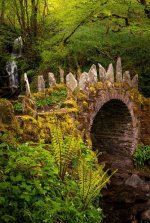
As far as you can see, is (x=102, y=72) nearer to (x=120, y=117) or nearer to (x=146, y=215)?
(x=120, y=117)

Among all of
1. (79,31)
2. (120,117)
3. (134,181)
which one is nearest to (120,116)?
→ (120,117)

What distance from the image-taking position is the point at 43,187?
423cm

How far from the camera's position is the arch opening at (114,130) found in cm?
1282

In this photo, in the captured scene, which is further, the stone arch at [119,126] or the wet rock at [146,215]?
the stone arch at [119,126]

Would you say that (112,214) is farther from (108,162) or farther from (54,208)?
(54,208)

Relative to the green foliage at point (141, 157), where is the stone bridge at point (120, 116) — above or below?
above

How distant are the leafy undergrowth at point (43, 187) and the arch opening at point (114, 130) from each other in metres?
7.65

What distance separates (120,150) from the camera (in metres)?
13.2

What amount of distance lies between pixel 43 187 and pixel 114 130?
9.12m

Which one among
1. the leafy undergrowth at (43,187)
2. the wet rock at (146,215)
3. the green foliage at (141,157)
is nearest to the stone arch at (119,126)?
the green foliage at (141,157)

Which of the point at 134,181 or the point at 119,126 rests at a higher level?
the point at 119,126

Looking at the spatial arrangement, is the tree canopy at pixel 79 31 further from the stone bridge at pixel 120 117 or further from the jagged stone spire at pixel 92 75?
the jagged stone spire at pixel 92 75

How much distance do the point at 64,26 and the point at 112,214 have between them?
262 inches

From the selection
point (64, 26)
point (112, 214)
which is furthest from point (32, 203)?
point (64, 26)
